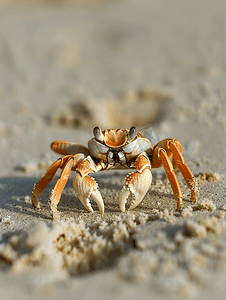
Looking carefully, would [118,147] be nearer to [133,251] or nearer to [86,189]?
[86,189]

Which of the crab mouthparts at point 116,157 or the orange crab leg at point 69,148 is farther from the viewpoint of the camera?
the orange crab leg at point 69,148

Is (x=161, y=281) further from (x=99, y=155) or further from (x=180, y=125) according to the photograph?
(x=180, y=125)

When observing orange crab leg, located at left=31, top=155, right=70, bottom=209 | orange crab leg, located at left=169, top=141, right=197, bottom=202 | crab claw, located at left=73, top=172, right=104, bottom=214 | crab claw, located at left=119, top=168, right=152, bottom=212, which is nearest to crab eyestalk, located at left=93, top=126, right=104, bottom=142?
orange crab leg, located at left=31, top=155, right=70, bottom=209

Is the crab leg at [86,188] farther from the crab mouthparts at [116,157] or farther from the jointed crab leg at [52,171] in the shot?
the crab mouthparts at [116,157]

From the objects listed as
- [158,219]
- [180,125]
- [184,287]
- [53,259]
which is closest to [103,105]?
[180,125]

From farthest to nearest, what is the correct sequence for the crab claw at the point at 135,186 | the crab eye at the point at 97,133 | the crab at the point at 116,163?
the crab eye at the point at 97,133 < the crab at the point at 116,163 < the crab claw at the point at 135,186

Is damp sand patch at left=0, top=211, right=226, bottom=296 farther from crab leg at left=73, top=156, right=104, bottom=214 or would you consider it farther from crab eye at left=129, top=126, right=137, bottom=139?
crab eye at left=129, top=126, right=137, bottom=139

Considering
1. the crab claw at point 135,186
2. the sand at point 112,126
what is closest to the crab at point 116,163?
the crab claw at point 135,186

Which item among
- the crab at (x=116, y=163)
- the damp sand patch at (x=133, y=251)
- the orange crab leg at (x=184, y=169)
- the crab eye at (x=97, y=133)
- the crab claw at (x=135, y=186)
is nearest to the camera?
the damp sand patch at (x=133, y=251)
